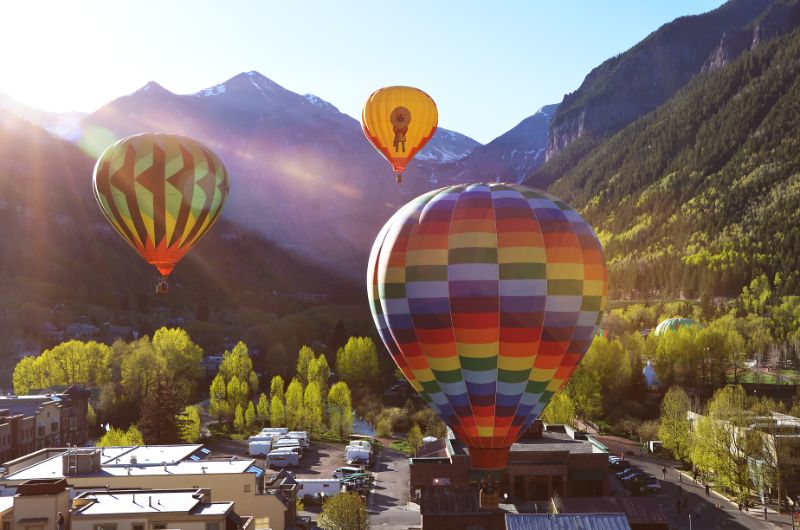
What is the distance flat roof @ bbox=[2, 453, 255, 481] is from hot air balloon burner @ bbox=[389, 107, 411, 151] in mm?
20850

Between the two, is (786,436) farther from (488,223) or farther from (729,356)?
(729,356)

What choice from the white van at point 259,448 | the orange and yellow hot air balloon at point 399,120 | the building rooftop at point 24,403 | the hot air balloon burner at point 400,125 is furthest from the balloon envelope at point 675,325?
the building rooftop at point 24,403

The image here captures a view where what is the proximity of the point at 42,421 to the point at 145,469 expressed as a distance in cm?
3324

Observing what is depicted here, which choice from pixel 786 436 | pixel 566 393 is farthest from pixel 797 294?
pixel 786 436

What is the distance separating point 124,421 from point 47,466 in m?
41.1

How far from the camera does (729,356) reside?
9950cm

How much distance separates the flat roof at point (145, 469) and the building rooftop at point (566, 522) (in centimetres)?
1422

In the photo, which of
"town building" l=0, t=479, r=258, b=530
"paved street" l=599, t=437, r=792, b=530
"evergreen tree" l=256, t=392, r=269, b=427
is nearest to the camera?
"town building" l=0, t=479, r=258, b=530

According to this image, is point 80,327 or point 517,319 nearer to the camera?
point 517,319

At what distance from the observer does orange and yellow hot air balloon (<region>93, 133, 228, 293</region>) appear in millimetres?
44094

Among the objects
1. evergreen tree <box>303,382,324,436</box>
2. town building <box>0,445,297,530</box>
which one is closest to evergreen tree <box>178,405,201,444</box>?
evergreen tree <box>303,382,324,436</box>

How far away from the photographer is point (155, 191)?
44.1 metres

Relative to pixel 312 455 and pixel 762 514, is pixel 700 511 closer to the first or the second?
pixel 762 514

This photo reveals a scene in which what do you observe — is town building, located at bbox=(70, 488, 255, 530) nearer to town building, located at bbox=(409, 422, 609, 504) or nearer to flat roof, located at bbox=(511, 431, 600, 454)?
town building, located at bbox=(409, 422, 609, 504)
